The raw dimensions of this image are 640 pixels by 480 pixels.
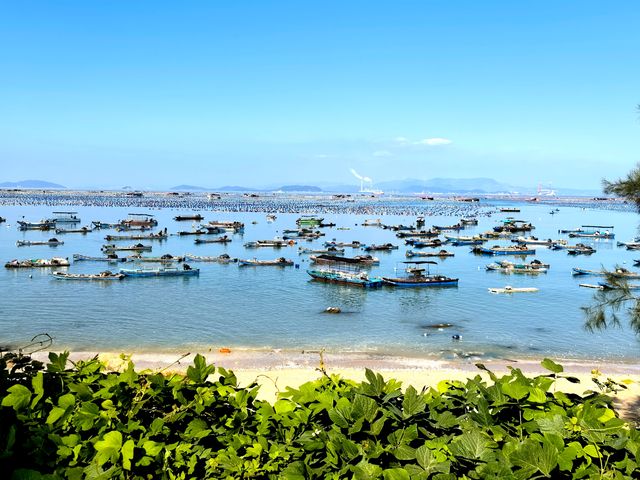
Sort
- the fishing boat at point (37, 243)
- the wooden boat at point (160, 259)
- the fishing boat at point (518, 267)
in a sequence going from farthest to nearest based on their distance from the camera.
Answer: the fishing boat at point (37, 243), the wooden boat at point (160, 259), the fishing boat at point (518, 267)

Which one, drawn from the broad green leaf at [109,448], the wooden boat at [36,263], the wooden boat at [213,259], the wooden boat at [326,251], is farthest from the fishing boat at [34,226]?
the broad green leaf at [109,448]

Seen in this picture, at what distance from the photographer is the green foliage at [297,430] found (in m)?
2.38

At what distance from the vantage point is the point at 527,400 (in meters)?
2.93

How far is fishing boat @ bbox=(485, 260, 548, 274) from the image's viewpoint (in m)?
47.8

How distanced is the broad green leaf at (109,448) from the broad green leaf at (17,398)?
1.50 feet

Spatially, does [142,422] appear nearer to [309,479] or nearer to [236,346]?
[309,479]

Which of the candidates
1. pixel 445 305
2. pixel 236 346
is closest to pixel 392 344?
pixel 236 346

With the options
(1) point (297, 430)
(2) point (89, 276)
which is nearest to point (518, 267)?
(2) point (89, 276)

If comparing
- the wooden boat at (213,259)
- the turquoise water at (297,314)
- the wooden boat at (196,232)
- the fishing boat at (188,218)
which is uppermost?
the fishing boat at (188,218)

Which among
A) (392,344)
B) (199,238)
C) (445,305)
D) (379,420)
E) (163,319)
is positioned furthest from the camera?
(199,238)

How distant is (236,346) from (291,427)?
2171 centimetres

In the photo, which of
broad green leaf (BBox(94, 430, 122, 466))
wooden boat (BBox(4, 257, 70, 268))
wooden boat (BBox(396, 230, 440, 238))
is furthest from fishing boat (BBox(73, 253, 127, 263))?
broad green leaf (BBox(94, 430, 122, 466))

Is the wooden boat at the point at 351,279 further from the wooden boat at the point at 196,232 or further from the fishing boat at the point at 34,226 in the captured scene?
the fishing boat at the point at 34,226

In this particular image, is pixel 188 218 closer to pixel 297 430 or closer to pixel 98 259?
pixel 98 259
